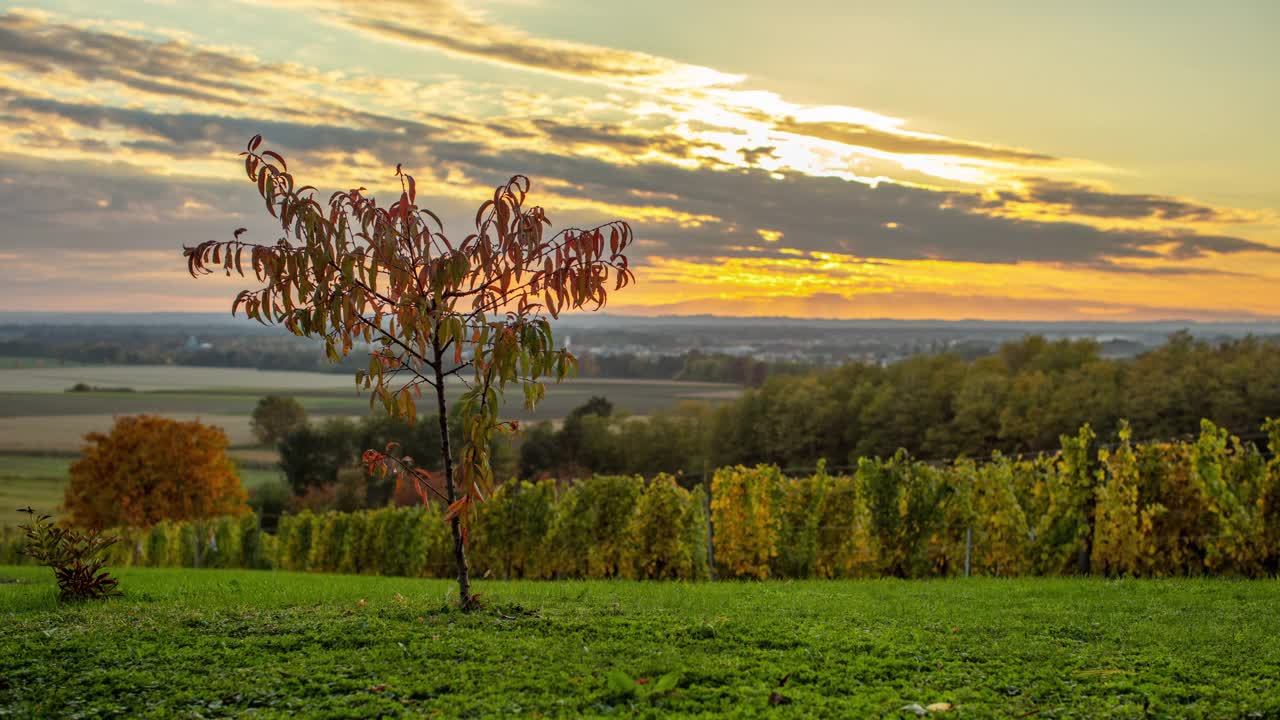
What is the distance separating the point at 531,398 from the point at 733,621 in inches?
87.9

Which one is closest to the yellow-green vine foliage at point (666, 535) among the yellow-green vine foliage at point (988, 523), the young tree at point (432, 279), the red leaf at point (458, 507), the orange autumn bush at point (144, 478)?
the yellow-green vine foliage at point (988, 523)

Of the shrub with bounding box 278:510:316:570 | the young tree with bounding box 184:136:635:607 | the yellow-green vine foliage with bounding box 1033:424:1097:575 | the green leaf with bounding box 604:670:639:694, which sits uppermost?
the young tree with bounding box 184:136:635:607

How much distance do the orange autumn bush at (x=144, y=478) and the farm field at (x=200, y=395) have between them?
19.0m

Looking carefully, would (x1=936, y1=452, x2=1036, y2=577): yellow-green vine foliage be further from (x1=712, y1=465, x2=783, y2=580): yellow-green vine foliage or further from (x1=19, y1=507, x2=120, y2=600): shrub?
(x1=19, y1=507, x2=120, y2=600): shrub

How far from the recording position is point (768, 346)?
96500 mm

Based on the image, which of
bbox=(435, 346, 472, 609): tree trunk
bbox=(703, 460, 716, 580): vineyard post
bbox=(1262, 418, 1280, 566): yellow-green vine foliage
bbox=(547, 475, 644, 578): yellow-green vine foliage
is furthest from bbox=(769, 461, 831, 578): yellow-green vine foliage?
bbox=(435, 346, 472, 609): tree trunk

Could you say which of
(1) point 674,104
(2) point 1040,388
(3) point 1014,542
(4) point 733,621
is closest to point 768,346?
(2) point 1040,388

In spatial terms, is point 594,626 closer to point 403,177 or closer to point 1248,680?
point 403,177

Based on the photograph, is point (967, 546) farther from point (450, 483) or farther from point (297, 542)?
point (297, 542)

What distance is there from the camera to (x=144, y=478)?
140 feet

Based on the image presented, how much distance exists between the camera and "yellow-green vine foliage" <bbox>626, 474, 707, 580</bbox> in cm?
1380

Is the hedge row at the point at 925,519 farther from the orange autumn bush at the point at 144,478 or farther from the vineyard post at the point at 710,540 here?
the orange autumn bush at the point at 144,478

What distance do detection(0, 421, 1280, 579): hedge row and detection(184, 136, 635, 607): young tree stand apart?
3937 mm

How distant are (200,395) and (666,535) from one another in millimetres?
73673
